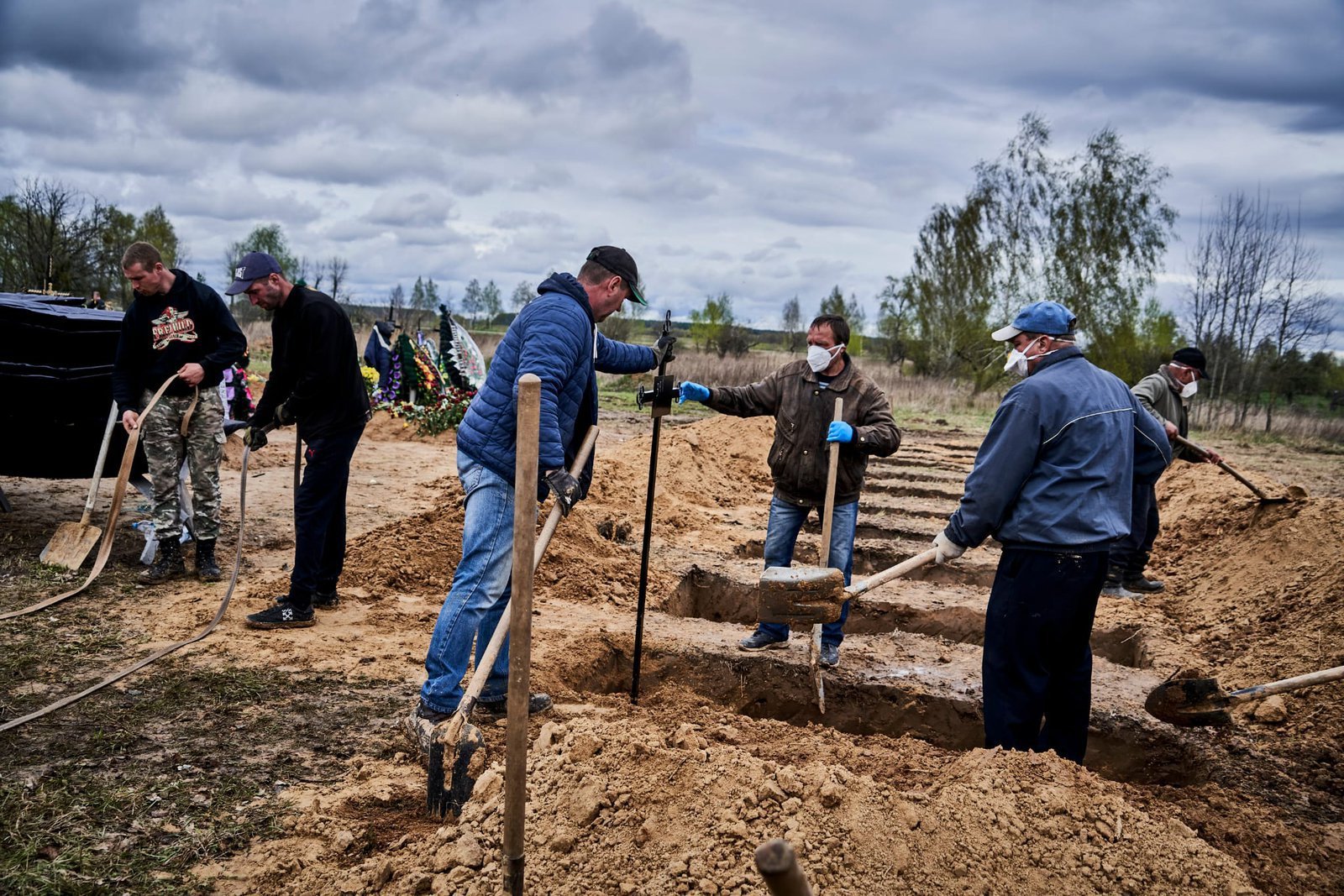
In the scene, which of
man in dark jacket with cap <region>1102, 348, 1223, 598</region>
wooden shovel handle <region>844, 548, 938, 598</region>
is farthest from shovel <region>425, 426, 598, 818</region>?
man in dark jacket with cap <region>1102, 348, 1223, 598</region>

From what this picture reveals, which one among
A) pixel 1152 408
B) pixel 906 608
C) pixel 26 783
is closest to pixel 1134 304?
pixel 1152 408

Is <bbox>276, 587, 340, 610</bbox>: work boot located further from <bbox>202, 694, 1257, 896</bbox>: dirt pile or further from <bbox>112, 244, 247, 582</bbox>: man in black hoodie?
<bbox>202, 694, 1257, 896</bbox>: dirt pile

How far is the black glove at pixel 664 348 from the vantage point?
179 inches

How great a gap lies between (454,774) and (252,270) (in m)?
3.21

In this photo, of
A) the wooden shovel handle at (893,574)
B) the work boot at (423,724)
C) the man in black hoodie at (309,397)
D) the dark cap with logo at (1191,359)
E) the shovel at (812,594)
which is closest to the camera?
the work boot at (423,724)

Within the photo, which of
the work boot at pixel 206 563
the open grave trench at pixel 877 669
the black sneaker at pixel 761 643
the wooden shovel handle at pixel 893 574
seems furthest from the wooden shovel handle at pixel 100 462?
the wooden shovel handle at pixel 893 574

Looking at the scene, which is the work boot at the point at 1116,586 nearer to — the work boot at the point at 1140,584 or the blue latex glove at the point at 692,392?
the work boot at the point at 1140,584

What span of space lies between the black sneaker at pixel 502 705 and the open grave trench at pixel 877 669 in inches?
25.5

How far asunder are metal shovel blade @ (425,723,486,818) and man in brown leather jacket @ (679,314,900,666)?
2.27 metres

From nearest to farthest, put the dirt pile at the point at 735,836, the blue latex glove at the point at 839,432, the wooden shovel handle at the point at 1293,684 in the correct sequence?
the dirt pile at the point at 735,836, the wooden shovel handle at the point at 1293,684, the blue latex glove at the point at 839,432

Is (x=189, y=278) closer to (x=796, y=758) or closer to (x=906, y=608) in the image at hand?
(x=796, y=758)

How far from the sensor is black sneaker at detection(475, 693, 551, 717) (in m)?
4.00

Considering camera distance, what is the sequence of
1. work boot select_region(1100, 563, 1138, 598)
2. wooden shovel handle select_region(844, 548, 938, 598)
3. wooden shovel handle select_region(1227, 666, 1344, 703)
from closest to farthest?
1. wooden shovel handle select_region(1227, 666, 1344, 703)
2. wooden shovel handle select_region(844, 548, 938, 598)
3. work boot select_region(1100, 563, 1138, 598)

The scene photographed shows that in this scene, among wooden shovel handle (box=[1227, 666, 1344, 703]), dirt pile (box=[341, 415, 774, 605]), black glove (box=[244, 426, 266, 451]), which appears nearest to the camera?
wooden shovel handle (box=[1227, 666, 1344, 703])
